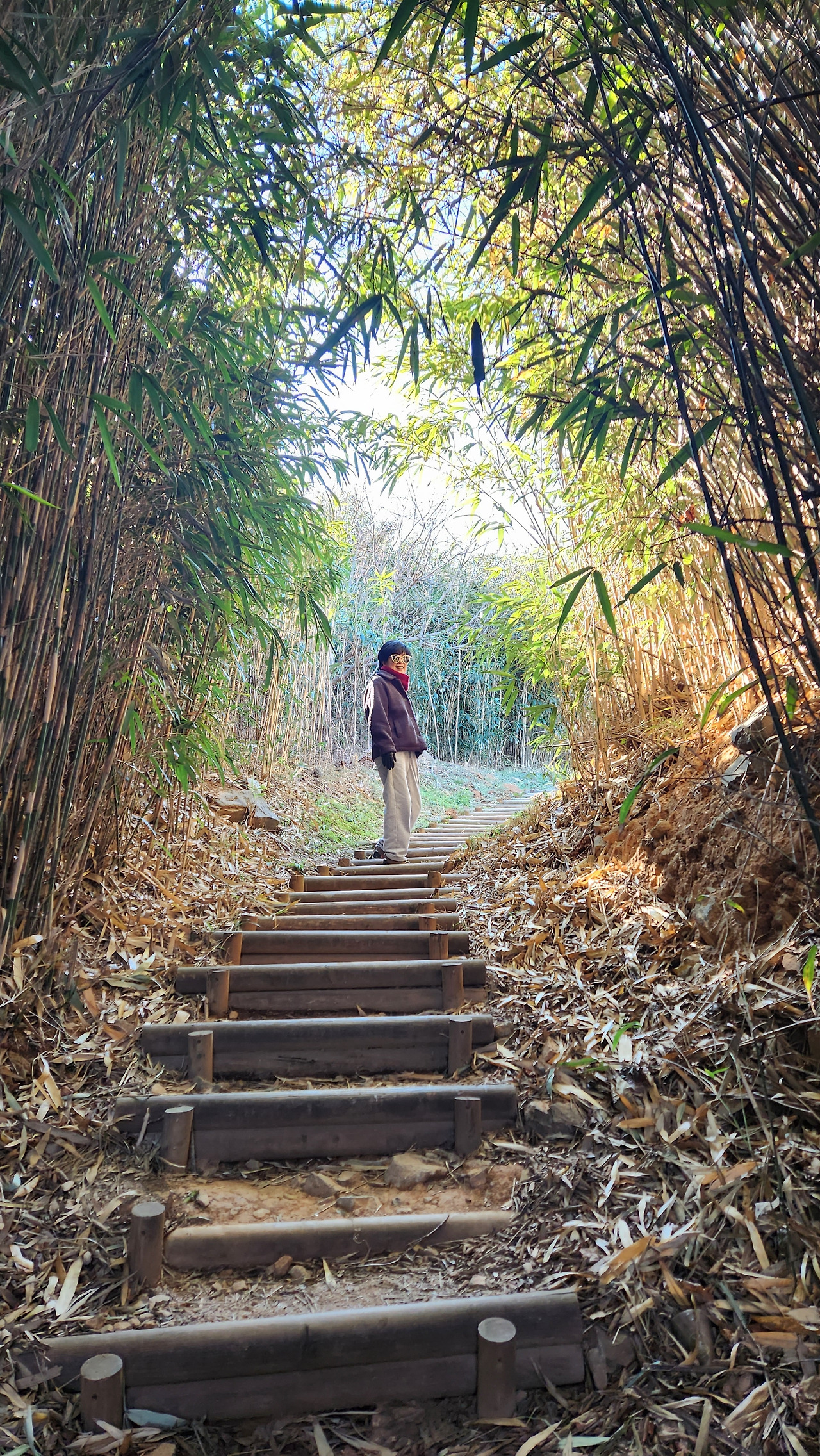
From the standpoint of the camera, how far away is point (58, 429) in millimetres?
1597

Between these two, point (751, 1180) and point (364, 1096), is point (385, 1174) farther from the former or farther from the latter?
point (751, 1180)

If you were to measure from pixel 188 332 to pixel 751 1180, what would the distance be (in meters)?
2.39

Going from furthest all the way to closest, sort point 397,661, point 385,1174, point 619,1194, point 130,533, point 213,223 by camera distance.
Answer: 1. point 397,661
2. point 130,533
3. point 213,223
4. point 385,1174
5. point 619,1194

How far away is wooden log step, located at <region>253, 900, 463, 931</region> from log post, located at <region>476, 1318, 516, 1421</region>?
1579 millimetres

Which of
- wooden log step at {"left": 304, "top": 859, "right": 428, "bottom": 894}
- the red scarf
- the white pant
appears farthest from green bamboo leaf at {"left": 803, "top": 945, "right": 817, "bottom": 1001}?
the red scarf

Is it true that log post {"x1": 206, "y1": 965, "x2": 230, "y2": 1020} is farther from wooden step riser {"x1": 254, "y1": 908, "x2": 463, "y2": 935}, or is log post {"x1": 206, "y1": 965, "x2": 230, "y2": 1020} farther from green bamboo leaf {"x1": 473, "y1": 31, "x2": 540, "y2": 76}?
green bamboo leaf {"x1": 473, "y1": 31, "x2": 540, "y2": 76}

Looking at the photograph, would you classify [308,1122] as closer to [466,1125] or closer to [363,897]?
[466,1125]

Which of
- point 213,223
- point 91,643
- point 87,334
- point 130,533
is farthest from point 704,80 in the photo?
point 91,643

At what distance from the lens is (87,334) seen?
5.83ft

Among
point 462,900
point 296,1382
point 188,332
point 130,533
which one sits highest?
point 188,332

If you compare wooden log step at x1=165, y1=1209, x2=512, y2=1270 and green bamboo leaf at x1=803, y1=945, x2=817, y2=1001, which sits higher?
green bamboo leaf at x1=803, y1=945, x2=817, y2=1001

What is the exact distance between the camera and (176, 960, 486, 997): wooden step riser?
229cm

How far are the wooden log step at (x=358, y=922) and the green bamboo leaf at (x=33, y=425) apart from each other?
1.83 m

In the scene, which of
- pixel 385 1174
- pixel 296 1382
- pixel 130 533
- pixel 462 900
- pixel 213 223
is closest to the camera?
pixel 296 1382
